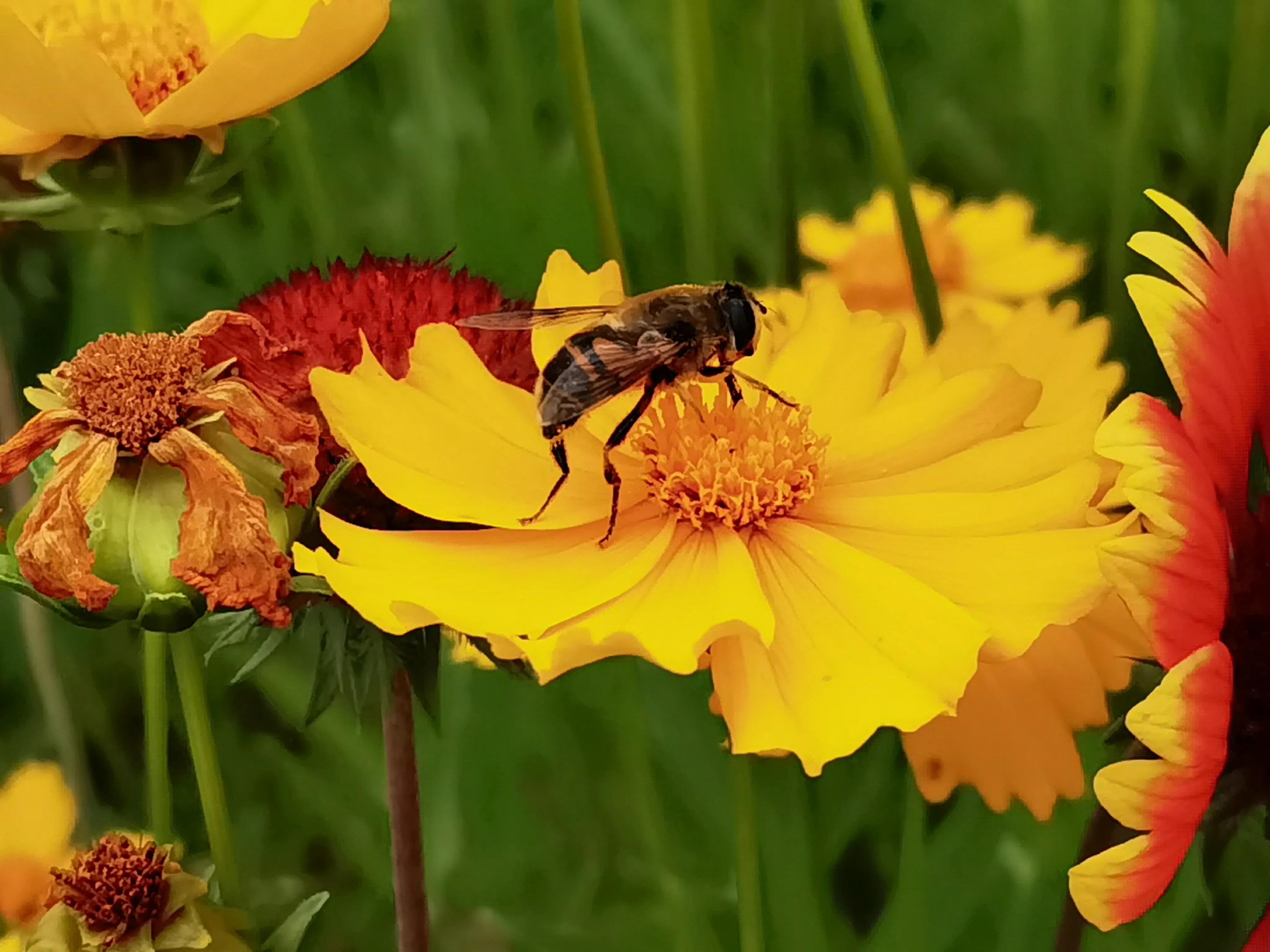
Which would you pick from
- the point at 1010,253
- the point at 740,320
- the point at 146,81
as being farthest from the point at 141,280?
the point at 1010,253

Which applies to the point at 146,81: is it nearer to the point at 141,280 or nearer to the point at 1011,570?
the point at 141,280

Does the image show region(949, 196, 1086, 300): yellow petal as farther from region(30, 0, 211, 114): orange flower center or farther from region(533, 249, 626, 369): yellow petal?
region(30, 0, 211, 114): orange flower center

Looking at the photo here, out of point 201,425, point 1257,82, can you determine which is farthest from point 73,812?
point 1257,82

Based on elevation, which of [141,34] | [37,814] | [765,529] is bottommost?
[37,814]

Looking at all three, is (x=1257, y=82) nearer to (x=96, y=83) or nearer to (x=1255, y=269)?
(x=1255, y=269)

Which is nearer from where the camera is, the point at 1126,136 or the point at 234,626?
the point at 234,626

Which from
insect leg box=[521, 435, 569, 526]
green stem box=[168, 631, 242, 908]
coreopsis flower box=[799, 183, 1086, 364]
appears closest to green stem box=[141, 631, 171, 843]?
green stem box=[168, 631, 242, 908]
